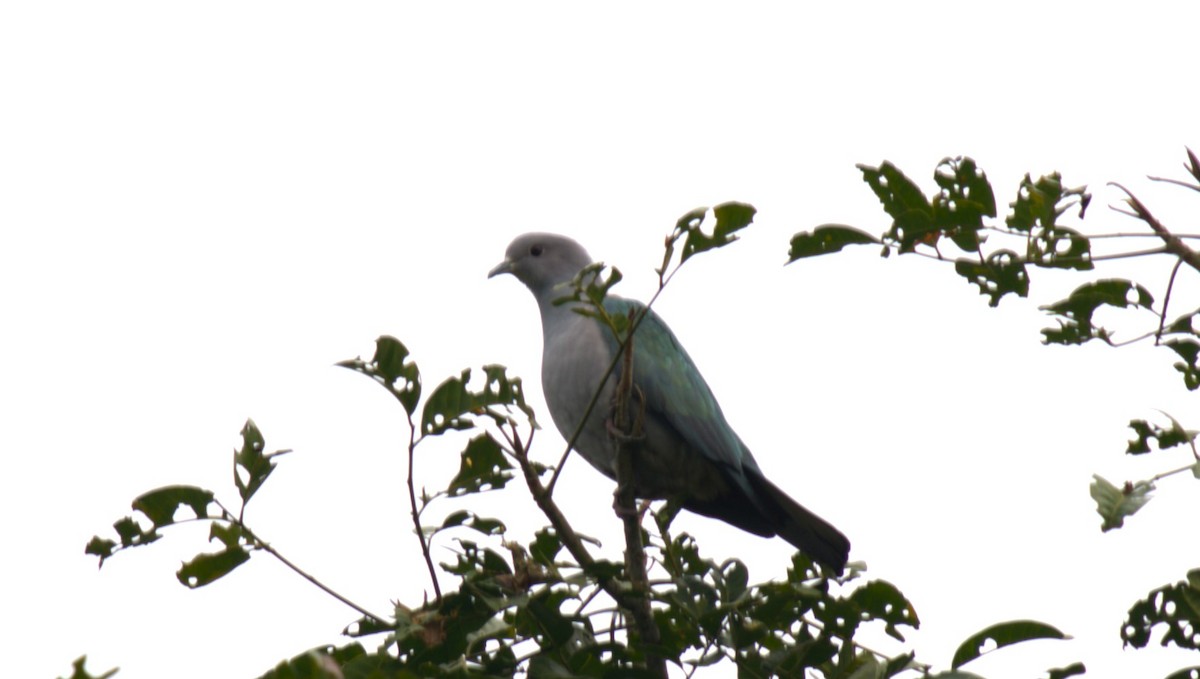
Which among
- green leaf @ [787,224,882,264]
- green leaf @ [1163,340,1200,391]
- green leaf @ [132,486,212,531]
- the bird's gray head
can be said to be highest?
the bird's gray head

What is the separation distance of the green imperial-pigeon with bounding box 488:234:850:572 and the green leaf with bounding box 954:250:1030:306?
6.90 feet

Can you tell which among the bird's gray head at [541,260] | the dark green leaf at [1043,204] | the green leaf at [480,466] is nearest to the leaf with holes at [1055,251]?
the dark green leaf at [1043,204]

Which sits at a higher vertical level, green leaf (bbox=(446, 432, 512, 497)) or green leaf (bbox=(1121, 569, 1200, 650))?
green leaf (bbox=(446, 432, 512, 497))

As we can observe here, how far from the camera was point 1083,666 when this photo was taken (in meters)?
2.85

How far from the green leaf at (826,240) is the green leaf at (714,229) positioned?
5.4 inches

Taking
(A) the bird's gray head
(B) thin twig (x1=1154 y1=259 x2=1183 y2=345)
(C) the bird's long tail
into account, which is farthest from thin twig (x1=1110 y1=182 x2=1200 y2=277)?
(A) the bird's gray head

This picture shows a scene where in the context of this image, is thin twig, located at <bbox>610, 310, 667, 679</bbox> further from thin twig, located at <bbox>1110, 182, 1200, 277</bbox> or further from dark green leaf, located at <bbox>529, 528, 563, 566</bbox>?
thin twig, located at <bbox>1110, 182, 1200, 277</bbox>

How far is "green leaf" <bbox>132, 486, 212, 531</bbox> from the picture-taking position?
3236mm

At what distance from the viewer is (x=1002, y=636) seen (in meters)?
2.98

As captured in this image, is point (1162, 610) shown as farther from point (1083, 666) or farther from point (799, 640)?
point (799, 640)

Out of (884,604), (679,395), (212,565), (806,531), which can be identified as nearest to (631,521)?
(884,604)

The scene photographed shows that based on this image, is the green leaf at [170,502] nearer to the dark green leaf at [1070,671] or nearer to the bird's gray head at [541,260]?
the dark green leaf at [1070,671]

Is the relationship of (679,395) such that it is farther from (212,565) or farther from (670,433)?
(212,565)

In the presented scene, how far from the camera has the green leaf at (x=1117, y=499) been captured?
2748mm
